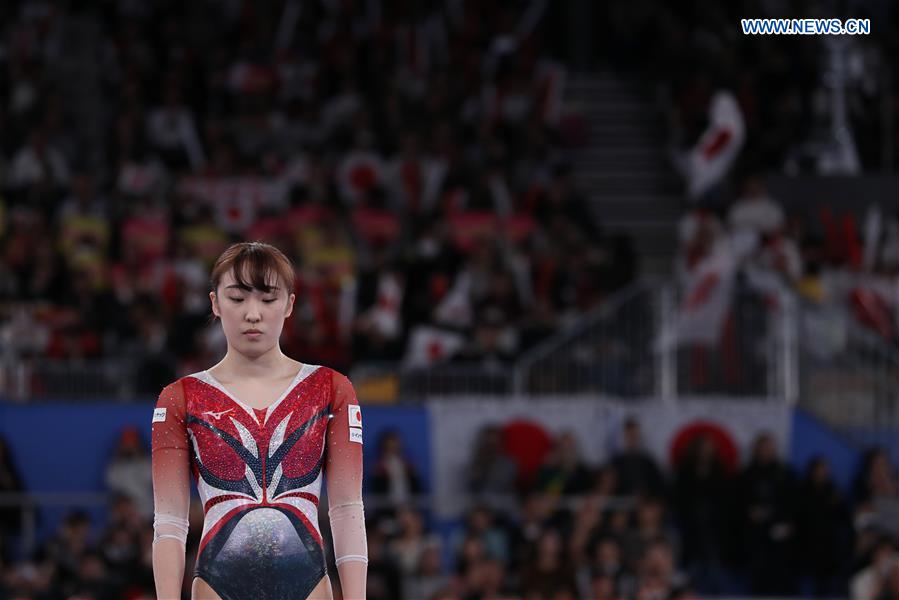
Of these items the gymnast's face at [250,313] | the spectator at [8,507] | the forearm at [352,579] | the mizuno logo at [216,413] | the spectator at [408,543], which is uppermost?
the gymnast's face at [250,313]

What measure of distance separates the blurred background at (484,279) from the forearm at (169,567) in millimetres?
8984

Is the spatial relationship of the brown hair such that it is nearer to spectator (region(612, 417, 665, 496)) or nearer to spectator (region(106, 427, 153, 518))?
spectator (region(106, 427, 153, 518))

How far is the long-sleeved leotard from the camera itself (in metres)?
6.27

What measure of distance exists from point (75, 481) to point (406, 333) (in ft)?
12.4

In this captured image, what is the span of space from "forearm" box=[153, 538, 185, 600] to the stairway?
1695cm

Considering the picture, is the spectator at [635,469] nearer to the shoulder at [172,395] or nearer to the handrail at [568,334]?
the handrail at [568,334]

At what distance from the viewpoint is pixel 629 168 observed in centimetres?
2508

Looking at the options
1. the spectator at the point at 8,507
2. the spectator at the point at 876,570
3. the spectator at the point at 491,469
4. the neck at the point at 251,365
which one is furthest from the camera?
the spectator at the point at 491,469

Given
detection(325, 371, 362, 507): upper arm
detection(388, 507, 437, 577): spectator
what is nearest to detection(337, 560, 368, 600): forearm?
detection(325, 371, 362, 507): upper arm

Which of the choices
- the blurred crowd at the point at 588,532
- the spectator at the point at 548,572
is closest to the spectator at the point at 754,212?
the blurred crowd at the point at 588,532

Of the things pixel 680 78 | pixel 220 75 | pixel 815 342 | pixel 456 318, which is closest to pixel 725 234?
pixel 815 342

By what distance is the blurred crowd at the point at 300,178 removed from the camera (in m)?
18.9

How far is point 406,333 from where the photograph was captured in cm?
1928

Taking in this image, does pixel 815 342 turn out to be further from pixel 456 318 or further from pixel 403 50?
pixel 403 50
